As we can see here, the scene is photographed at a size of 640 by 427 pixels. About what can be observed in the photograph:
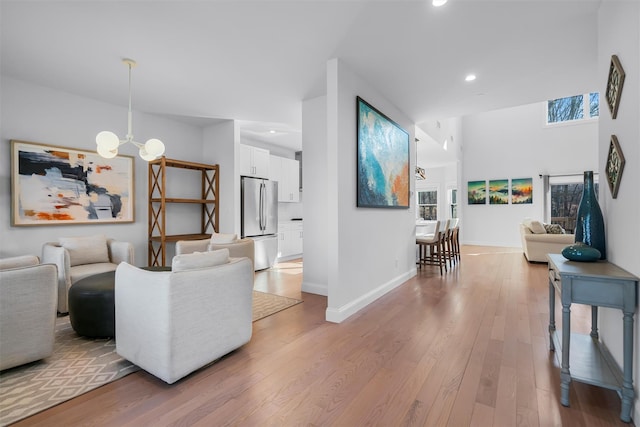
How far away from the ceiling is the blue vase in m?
1.43

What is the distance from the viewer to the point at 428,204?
36.7 ft

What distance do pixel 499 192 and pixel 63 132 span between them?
34.8ft

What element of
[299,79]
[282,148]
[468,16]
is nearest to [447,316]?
[468,16]

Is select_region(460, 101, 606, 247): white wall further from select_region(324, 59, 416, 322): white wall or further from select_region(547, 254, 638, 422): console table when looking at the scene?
select_region(547, 254, 638, 422): console table

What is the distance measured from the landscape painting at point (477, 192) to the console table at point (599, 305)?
27.7ft

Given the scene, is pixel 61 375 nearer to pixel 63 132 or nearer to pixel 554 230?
pixel 63 132

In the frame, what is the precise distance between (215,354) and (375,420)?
120 centimetres

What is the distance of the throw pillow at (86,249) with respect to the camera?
363cm

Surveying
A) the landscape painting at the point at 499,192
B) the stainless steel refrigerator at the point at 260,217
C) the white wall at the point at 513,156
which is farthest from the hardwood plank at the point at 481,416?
the landscape painting at the point at 499,192

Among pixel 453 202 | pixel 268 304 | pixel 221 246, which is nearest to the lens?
pixel 268 304

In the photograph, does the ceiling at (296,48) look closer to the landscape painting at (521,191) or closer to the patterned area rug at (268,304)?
the patterned area rug at (268,304)

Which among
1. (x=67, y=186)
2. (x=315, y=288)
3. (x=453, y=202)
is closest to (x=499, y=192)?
(x=453, y=202)

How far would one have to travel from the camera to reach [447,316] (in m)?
3.16

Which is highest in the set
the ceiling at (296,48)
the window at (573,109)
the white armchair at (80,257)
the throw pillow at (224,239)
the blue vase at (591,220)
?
the window at (573,109)
